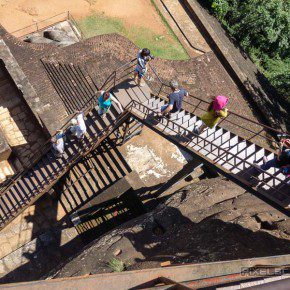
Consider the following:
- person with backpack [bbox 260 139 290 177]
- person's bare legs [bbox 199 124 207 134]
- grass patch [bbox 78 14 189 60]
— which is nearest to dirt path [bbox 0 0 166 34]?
grass patch [bbox 78 14 189 60]

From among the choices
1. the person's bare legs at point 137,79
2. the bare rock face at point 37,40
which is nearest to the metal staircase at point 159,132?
the person's bare legs at point 137,79

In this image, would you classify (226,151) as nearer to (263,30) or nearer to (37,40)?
(37,40)

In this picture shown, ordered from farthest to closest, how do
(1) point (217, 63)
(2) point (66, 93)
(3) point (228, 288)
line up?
(1) point (217, 63), (2) point (66, 93), (3) point (228, 288)

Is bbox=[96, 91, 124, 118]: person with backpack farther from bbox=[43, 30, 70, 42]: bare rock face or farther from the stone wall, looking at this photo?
bbox=[43, 30, 70, 42]: bare rock face

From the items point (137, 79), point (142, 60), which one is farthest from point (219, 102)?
point (137, 79)

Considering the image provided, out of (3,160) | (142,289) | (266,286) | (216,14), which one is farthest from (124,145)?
(216,14)

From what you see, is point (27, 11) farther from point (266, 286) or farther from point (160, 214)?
point (266, 286)

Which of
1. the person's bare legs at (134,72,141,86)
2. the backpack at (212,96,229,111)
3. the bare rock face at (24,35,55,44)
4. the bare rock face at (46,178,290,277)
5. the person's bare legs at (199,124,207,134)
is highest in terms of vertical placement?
the bare rock face at (24,35,55,44)
